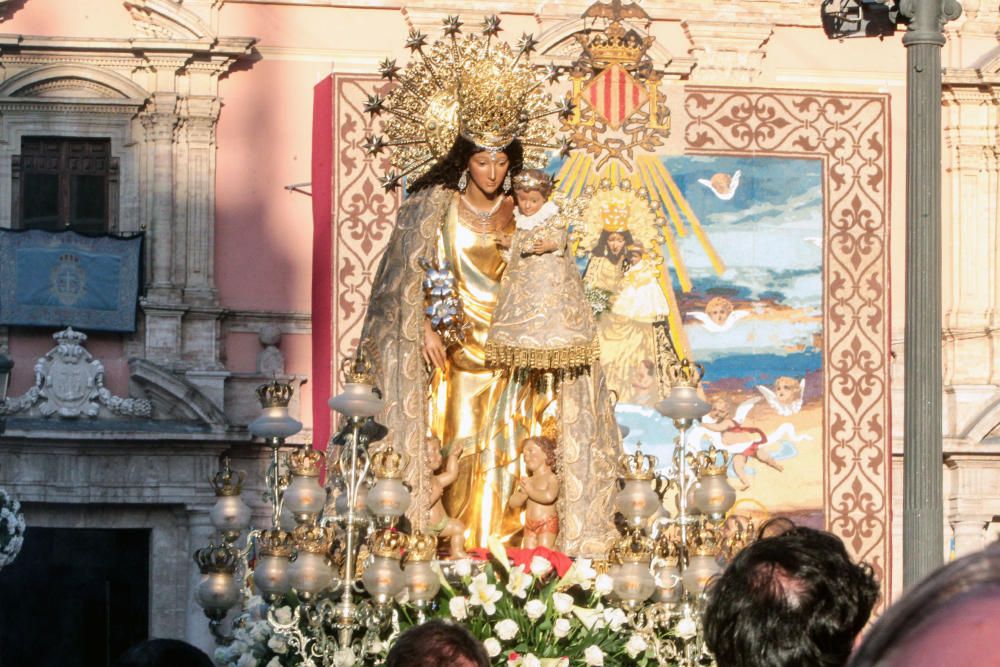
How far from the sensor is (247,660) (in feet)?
21.5

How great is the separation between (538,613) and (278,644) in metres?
0.88

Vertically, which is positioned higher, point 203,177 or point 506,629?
point 203,177

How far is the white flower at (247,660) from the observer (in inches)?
257

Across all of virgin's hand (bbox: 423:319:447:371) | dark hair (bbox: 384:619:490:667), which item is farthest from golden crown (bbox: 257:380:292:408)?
dark hair (bbox: 384:619:490:667)

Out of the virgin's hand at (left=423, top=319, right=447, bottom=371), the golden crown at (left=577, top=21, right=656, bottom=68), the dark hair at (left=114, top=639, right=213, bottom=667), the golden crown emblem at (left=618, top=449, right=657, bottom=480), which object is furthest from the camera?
the golden crown at (left=577, top=21, right=656, bottom=68)

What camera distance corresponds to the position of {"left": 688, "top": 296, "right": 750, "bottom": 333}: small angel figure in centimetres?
1783

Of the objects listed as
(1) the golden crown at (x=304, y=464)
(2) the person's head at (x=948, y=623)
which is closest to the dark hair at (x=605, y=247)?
(1) the golden crown at (x=304, y=464)

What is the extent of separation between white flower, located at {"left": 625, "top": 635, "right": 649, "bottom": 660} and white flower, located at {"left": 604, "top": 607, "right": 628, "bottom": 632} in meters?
0.06

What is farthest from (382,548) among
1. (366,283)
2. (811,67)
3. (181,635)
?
(811,67)

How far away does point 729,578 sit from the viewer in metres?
2.38

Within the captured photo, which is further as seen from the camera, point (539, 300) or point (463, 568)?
point (539, 300)

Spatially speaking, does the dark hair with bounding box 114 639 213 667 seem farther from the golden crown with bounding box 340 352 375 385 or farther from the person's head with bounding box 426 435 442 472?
the person's head with bounding box 426 435 442 472

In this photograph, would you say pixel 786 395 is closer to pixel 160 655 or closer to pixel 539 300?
pixel 539 300

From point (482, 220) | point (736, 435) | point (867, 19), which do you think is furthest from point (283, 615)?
point (736, 435)
